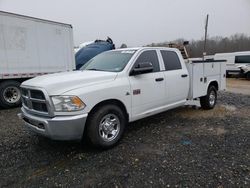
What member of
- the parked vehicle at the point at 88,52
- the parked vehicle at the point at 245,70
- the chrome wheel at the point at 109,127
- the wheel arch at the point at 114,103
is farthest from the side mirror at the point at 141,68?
the parked vehicle at the point at 245,70

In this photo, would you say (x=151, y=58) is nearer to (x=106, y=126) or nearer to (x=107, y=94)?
(x=107, y=94)

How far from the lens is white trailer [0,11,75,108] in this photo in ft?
26.1

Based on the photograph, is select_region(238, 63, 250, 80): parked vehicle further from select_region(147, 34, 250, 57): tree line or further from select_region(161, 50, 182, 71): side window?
select_region(147, 34, 250, 57): tree line

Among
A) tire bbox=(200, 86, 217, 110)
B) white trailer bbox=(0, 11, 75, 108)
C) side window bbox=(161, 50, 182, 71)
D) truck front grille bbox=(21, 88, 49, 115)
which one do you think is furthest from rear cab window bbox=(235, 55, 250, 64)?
truck front grille bbox=(21, 88, 49, 115)

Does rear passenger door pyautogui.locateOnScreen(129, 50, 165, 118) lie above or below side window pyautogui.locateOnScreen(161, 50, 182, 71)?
below

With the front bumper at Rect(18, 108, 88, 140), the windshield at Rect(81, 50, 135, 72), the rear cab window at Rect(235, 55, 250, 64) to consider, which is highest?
the windshield at Rect(81, 50, 135, 72)

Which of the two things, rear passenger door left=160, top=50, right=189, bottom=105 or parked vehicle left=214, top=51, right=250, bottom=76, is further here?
parked vehicle left=214, top=51, right=250, bottom=76

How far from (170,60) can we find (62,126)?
3.29 m

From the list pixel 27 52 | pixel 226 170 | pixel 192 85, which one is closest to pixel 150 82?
pixel 192 85

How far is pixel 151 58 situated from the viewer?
17.3 feet

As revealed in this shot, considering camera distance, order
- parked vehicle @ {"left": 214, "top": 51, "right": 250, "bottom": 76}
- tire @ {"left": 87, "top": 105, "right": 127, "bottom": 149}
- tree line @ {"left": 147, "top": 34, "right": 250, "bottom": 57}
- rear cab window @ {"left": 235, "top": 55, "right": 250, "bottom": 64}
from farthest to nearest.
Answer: tree line @ {"left": 147, "top": 34, "right": 250, "bottom": 57}, parked vehicle @ {"left": 214, "top": 51, "right": 250, "bottom": 76}, rear cab window @ {"left": 235, "top": 55, "right": 250, "bottom": 64}, tire @ {"left": 87, "top": 105, "right": 127, "bottom": 149}

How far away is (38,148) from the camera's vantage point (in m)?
4.50

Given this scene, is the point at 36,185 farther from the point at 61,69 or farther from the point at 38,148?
the point at 61,69

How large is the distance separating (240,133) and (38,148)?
426cm
